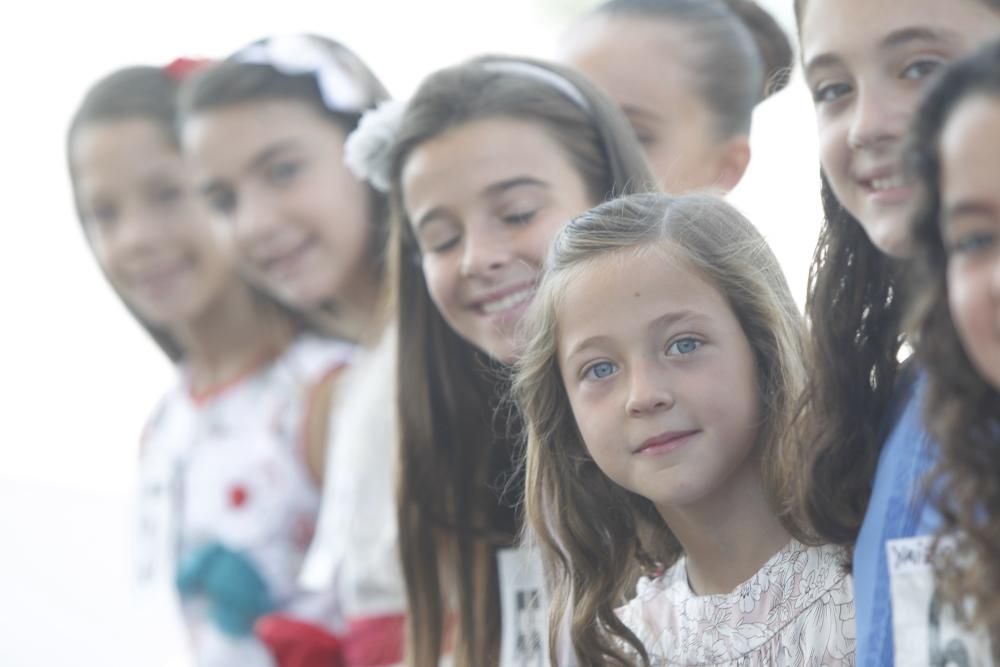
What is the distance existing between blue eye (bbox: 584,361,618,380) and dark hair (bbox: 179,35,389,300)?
3.96 feet

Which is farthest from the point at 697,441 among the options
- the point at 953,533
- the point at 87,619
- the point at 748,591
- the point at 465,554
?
the point at 87,619

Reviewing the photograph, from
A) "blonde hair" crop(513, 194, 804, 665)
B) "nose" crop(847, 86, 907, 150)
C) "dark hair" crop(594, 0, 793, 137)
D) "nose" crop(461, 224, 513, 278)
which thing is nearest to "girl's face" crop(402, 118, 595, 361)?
"nose" crop(461, 224, 513, 278)

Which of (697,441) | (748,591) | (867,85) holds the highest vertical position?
(867,85)

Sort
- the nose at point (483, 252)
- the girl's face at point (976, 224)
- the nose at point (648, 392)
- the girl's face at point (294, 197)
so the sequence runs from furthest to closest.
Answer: the girl's face at point (294, 197) → the nose at point (483, 252) → the nose at point (648, 392) → the girl's face at point (976, 224)

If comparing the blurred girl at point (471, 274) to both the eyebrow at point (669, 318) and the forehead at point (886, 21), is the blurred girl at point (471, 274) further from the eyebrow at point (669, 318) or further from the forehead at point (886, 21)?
the forehead at point (886, 21)

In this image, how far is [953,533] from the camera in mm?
1061

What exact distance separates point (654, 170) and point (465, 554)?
1.90 feet

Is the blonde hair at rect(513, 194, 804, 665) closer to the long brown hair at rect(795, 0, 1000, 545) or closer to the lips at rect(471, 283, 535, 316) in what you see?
the long brown hair at rect(795, 0, 1000, 545)

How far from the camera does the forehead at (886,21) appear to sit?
4.11ft

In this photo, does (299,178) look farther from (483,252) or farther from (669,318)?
(669,318)

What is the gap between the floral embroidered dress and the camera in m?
1.37

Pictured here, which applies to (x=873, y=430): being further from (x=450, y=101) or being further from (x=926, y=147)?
(x=450, y=101)

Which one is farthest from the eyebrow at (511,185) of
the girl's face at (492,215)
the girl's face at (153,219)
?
the girl's face at (153,219)

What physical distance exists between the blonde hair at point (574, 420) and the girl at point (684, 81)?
0.56 metres
